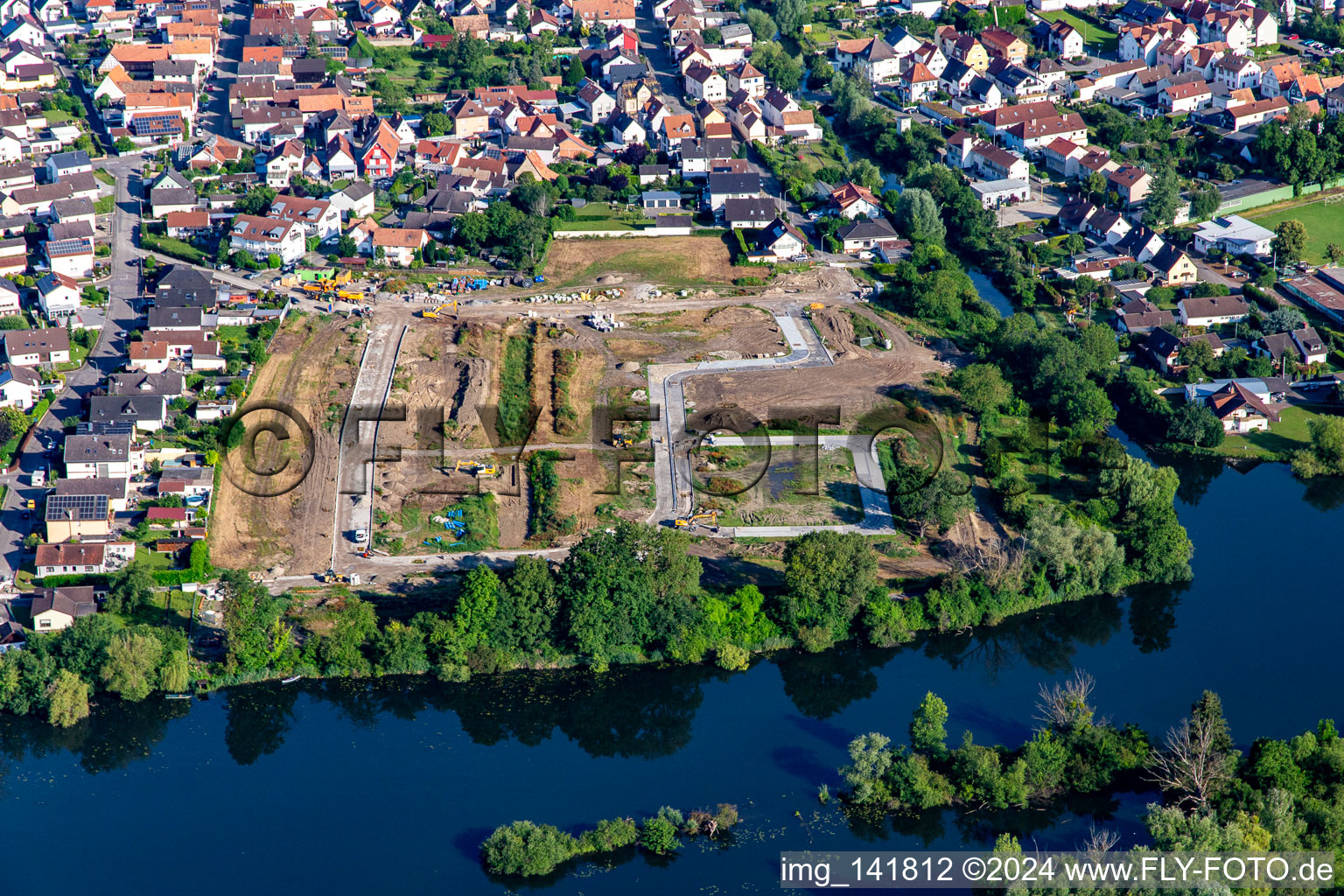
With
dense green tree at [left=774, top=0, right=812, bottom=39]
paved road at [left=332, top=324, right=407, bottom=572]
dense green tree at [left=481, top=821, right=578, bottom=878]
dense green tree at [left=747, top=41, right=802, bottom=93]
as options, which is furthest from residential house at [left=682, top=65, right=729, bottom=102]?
dense green tree at [left=481, top=821, right=578, bottom=878]

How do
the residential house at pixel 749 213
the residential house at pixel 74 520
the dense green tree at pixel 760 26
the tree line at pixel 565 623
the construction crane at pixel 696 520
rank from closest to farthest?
the tree line at pixel 565 623 < the residential house at pixel 74 520 < the construction crane at pixel 696 520 < the residential house at pixel 749 213 < the dense green tree at pixel 760 26

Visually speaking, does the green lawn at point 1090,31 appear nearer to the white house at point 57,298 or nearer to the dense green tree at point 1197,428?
the dense green tree at point 1197,428

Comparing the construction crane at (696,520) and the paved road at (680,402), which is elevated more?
the paved road at (680,402)

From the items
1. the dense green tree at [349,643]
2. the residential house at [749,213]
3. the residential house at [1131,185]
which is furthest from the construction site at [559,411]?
the residential house at [1131,185]

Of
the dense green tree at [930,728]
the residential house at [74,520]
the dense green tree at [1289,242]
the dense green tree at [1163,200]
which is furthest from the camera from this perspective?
the dense green tree at [1163,200]

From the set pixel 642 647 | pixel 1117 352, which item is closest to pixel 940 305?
pixel 1117 352

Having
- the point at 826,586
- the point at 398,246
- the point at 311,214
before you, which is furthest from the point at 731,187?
the point at 826,586

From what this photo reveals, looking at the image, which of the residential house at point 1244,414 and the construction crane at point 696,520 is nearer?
the construction crane at point 696,520

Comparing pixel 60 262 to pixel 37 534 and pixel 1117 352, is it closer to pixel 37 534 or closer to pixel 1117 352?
pixel 37 534
